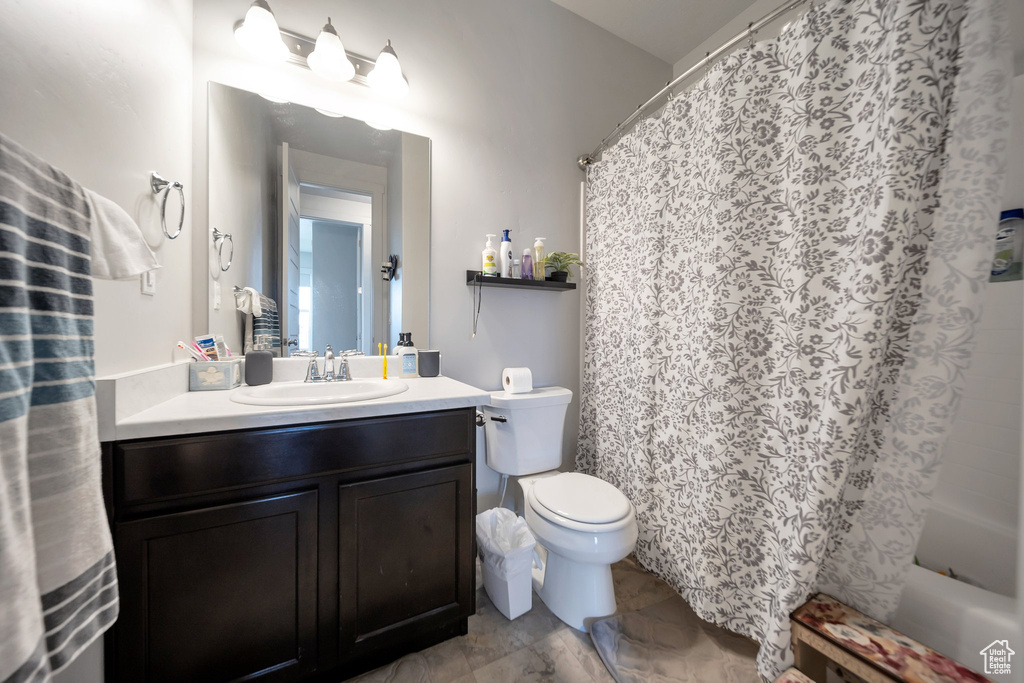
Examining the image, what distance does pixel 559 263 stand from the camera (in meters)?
1.88

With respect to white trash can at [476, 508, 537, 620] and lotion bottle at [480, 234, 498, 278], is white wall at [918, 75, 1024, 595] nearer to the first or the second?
white trash can at [476, 508, 537, 620]

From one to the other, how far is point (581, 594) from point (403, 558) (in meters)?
0.69

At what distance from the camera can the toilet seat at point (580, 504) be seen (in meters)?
1.19

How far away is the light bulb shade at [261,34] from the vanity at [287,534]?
1288 mm

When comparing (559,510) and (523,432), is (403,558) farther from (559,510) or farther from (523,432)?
(523,432)

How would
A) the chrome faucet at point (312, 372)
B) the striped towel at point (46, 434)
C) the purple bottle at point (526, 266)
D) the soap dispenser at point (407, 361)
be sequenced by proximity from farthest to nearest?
the purple bottle at point (526, 266) → the soap dispenser at point (407, 361) → the chrome faucet at point (312, 372) → the striped towel at point (46, 434)

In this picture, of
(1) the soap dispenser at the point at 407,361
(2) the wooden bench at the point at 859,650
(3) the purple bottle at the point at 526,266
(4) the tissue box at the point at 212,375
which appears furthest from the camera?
(3) the purple bottle at the point at 526,266

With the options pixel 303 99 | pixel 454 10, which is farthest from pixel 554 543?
pixel 454 10

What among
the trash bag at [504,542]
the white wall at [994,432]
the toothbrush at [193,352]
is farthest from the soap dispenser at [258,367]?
the white wall at [994,432]

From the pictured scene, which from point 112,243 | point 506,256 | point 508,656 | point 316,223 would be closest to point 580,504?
point 508,656

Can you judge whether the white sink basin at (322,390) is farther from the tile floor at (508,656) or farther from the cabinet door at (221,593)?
the tile floor at (508,656)

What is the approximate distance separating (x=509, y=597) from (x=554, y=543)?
30 centimetres

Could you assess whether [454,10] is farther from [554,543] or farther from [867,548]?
[867,548]

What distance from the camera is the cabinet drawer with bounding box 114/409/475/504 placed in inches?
31.2
